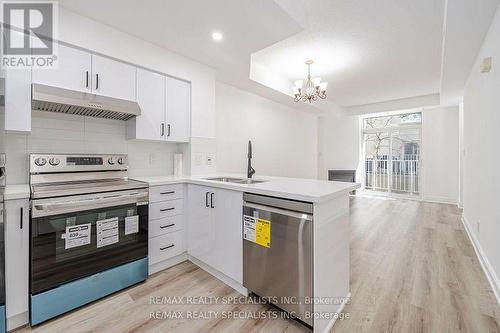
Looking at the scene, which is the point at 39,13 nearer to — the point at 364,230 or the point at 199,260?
the point at 199,260

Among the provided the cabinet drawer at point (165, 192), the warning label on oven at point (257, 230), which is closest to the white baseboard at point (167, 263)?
the cabinet drawer at point (165, 192)

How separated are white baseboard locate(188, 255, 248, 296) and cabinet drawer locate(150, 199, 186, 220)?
0.58 meters

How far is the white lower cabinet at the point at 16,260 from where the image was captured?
4.82ft

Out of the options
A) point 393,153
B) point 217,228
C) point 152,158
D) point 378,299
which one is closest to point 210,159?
point 152,158

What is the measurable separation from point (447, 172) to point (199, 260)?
6.38m

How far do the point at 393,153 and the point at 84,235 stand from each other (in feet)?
23.8

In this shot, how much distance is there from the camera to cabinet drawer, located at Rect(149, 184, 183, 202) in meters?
2.18

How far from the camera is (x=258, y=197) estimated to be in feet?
5.53

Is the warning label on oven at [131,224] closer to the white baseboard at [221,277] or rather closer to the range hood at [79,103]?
the white baseboard at [221,277]

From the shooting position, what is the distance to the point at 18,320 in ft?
5.01

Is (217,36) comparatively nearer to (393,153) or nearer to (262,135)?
(262,135)

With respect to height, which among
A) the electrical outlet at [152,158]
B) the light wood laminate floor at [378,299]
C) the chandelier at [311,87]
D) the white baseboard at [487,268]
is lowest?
the light wood laminate floor at [378,299]

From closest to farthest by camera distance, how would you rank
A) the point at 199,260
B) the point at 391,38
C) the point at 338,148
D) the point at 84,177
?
the point at 84,177 → the point at 199,260 → the point at 391,38 → the point at 338,148

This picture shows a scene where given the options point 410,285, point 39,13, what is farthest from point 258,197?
point 39,13
